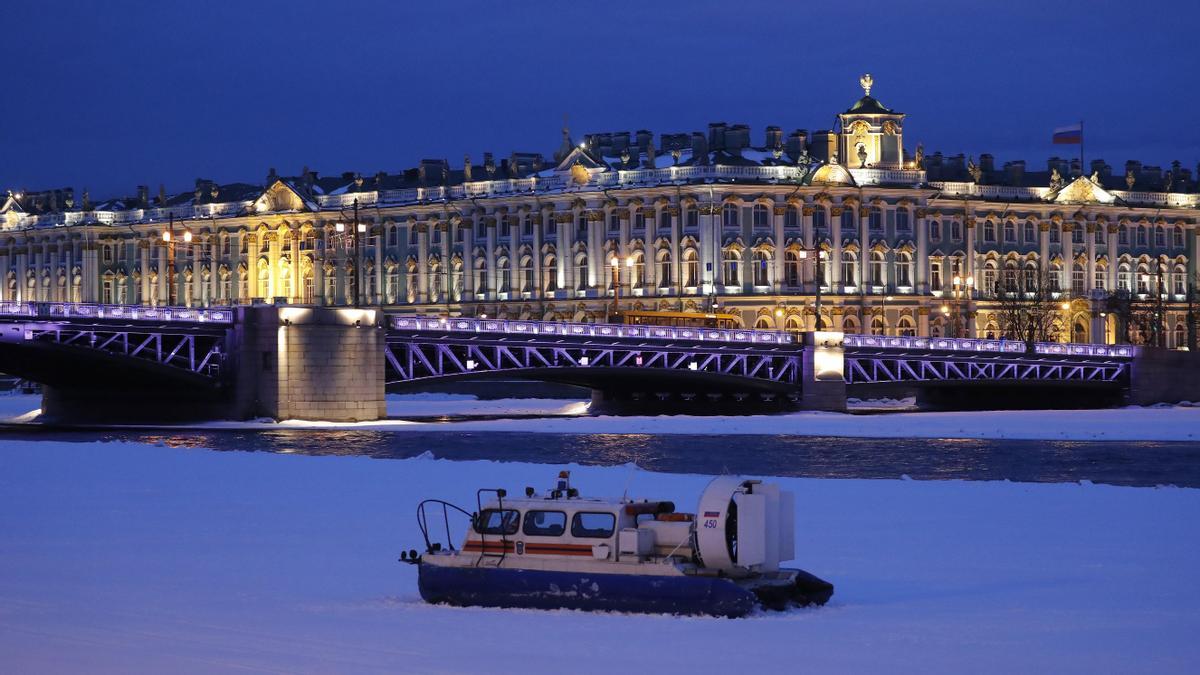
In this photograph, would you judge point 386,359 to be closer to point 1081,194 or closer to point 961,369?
point 961,369

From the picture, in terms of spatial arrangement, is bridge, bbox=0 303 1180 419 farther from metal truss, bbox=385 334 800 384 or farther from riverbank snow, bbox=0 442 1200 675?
riverbank snow, bbox=0 442 1200 675

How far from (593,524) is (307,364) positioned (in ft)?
195

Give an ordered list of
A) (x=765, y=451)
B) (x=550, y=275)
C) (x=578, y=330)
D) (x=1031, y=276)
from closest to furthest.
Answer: (x=765, y=451)
(x=578, y=330)
(x=550, y=275)
(x=1031, y=276)

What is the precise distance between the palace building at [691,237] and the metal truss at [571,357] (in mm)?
24415

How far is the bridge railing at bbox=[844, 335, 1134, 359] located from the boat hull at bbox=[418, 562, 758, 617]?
74.2 metres

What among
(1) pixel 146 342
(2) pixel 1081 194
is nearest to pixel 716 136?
(2) pixel 1081 194

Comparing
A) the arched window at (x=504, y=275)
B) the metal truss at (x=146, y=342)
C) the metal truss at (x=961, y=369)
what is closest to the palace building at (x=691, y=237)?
the arched window at (x=504, y=275)

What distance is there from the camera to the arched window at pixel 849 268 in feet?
441

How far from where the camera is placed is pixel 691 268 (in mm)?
131625

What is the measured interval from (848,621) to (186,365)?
209 ft

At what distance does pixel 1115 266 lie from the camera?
151 metres

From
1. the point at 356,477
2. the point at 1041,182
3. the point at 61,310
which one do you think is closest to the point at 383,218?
the point at 1041,182

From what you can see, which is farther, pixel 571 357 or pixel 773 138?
pixel 773 138

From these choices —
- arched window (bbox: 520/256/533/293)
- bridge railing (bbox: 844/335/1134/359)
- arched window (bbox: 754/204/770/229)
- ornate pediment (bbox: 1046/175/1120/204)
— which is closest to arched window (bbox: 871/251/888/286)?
arched window (bbox: 754/204/770/229)
